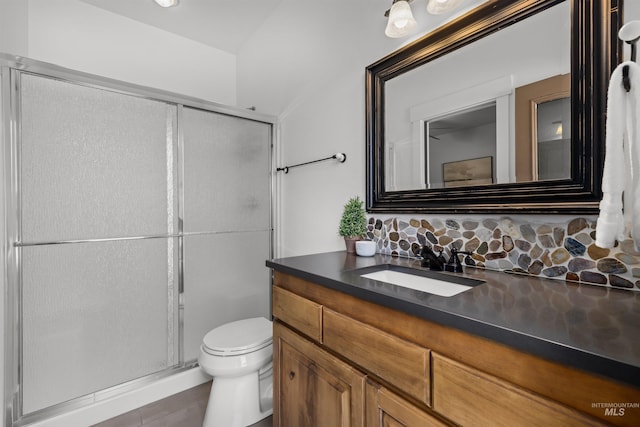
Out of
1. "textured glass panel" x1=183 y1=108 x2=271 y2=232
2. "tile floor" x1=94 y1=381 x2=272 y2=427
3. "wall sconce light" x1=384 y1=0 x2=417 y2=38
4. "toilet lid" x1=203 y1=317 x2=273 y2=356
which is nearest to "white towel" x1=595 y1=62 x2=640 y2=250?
"wall sconce light" x1=384 y1=0 x2=417 y2=38

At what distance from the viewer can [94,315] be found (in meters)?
1.72

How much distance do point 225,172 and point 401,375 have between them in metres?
1.85

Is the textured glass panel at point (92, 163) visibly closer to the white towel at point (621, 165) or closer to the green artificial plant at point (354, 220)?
the green artificial plant at point (354, 220)

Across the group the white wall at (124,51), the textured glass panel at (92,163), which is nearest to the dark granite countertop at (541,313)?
the textured glass panel at (92,163)

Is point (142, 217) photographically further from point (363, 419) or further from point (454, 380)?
point (454, 380)

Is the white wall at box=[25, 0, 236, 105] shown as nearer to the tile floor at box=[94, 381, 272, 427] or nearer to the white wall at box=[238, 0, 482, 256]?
the white wall at box=[238, 0, 482, 256]

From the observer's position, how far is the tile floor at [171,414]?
65.4 inches

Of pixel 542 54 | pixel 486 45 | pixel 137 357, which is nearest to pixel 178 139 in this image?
pixel 137 357

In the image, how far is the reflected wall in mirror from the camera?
0.89m

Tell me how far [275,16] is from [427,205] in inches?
79.3

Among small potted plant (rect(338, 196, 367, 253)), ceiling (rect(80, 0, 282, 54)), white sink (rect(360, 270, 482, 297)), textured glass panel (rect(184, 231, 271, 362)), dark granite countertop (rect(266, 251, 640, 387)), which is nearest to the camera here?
dark granite countertop (rect(266, 251, 640, 387))

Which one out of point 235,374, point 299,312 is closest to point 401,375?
point 299,312

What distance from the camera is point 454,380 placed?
665 millimetres

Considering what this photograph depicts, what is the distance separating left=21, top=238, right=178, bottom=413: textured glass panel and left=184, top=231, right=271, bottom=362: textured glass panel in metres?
0.11
